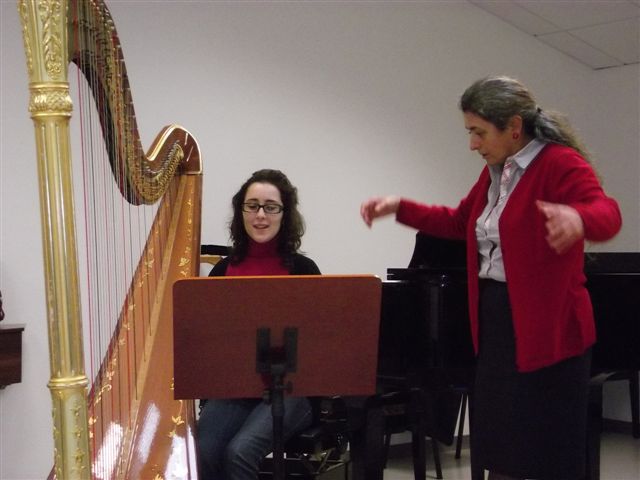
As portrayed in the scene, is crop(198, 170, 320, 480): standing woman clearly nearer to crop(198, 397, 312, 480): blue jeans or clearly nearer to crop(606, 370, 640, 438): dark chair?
crop(198, 397, 312, 480): blue jeans

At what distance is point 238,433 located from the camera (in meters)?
2.40

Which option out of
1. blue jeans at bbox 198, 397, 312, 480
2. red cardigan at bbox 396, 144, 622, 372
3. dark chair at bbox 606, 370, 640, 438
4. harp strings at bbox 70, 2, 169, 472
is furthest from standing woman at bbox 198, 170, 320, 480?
dark chair at bbox 606, 370, 640, 438

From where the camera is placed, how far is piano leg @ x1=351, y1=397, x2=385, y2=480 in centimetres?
255

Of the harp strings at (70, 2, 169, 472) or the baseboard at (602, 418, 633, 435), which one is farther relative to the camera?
the baseboard at (602, 418, 633, 435)

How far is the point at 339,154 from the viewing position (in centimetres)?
454

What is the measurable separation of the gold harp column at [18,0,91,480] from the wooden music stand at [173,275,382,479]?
59cm

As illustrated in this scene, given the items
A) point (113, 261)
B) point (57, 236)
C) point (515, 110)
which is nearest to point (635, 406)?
point (113, 261)

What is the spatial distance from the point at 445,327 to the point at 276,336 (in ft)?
4.03

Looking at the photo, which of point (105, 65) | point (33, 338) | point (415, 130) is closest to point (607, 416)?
point (415, 130)

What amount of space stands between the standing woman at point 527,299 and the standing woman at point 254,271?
62 cm

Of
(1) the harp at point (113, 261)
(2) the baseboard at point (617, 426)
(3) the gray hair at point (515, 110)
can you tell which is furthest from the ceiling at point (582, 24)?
(3) the gray hair at point (515, 110)

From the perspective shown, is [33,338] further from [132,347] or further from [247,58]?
[247,58]

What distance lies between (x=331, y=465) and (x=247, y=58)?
2105 mm

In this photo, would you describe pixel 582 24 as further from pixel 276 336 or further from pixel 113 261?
pixel 276 336
